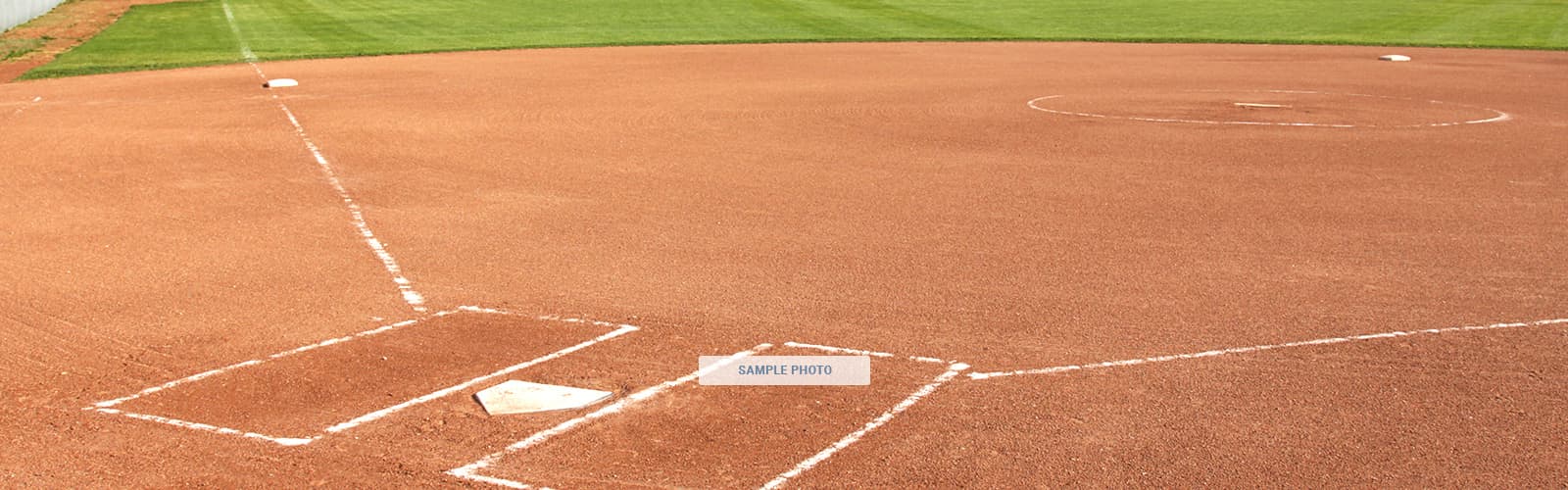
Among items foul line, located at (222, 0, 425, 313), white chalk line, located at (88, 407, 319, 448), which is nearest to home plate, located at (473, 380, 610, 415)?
white chalk line, located at (88, 407, 319, 448)

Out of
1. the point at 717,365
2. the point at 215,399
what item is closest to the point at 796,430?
the point at 717,365

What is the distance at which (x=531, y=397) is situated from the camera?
258 inches

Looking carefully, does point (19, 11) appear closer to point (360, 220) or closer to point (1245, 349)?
point (360, 220)

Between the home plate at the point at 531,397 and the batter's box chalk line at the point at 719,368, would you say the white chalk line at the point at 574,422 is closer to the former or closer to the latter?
the batter's box chalk line at the point at 719,368

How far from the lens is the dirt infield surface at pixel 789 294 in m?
5.98

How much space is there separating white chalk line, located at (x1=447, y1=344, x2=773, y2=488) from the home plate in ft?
0.42

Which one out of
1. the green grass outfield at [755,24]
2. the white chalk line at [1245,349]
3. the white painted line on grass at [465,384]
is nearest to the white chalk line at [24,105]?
the green grass outfield at [755,24]

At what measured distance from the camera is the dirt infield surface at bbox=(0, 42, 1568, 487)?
598 centimetres

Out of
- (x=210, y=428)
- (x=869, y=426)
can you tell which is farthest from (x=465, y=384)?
(x=869, y=426)

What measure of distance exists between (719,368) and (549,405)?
0.96m

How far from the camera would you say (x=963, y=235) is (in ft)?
33.4

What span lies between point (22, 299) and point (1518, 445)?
7821 mm

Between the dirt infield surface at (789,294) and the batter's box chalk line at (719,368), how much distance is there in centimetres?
3

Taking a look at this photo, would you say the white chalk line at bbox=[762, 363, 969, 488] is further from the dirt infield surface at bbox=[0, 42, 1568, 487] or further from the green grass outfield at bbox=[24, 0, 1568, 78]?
the green grass outfield at bbox=[24, 0, 1568, 78]
